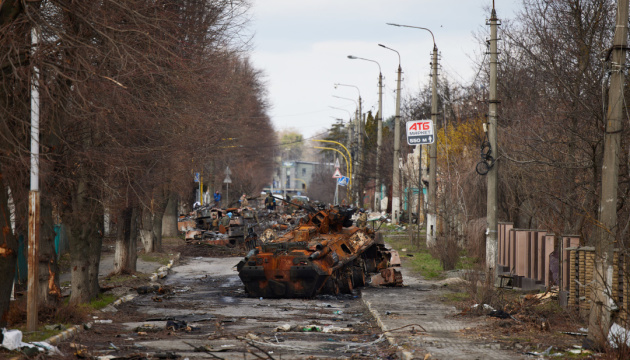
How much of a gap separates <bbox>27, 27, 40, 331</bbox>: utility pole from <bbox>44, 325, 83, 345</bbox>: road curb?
48cm

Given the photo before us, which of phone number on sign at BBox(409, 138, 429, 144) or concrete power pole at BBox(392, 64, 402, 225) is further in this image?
concrete power pole at BBox(392, 64, 402, 225)

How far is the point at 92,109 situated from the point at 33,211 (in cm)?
263

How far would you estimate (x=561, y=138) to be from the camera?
18812 millimetres

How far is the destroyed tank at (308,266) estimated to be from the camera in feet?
63.1

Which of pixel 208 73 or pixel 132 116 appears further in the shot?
pixel 208 73

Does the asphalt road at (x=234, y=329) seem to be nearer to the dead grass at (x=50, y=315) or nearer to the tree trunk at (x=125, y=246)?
the dead grass at (x=50, y=315)

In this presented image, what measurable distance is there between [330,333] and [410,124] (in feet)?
51.7

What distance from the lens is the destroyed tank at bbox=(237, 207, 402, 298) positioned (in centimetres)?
1922

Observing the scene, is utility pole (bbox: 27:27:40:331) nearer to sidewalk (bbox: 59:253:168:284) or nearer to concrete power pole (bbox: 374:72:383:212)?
sidewalk (bbox: 59:253:168:284)

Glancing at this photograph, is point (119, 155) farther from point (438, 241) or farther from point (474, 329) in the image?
point (438, 241)

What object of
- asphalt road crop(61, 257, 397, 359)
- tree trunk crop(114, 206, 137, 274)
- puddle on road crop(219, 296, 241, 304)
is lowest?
puddle on road crop(219, 296, 241, 304)

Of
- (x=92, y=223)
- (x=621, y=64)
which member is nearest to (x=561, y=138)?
(x=621, y=64)

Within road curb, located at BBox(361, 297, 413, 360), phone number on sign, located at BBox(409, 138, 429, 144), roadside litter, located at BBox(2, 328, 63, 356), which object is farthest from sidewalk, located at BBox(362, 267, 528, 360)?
phone number on sign, located at BBox(409, 138, 429, 144)

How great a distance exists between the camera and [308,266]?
62.1 ft
